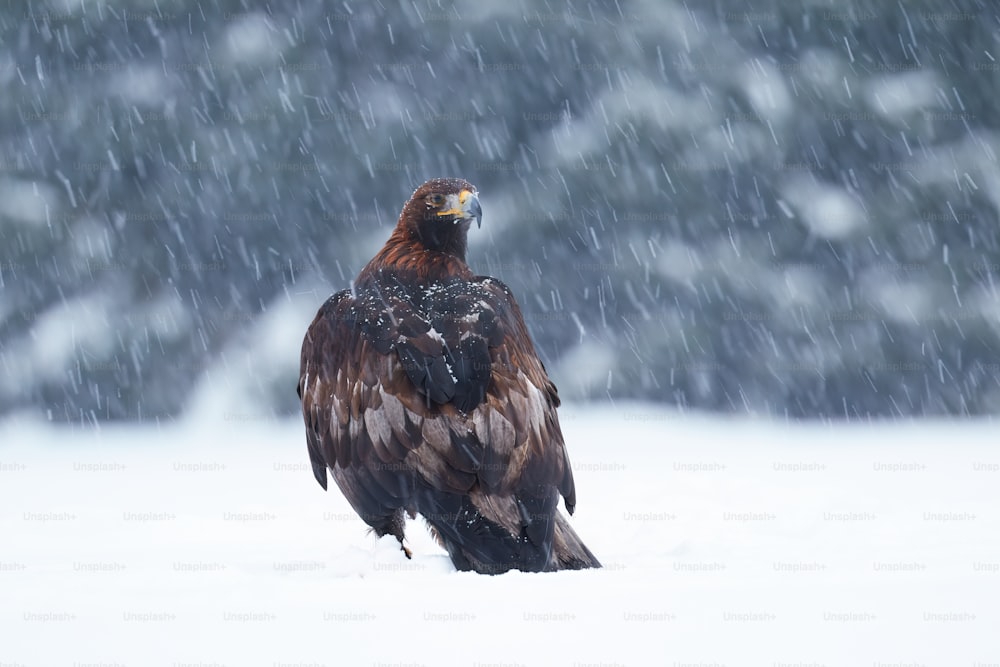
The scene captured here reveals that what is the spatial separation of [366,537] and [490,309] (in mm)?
1094

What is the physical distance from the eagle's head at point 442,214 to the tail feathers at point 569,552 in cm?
148

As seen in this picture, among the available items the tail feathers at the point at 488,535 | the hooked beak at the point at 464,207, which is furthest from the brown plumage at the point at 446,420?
the hooked beak at the point at 464,207

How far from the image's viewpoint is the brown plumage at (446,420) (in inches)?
145

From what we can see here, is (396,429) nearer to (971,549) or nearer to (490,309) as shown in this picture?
(490,309)

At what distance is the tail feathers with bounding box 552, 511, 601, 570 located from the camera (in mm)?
3885

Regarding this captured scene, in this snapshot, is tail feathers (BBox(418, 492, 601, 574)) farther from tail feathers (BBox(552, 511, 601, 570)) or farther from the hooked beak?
the hooked beak

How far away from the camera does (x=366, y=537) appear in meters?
4.24

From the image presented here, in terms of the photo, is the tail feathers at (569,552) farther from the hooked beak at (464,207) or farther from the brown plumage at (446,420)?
the hooked beak at (464,207)

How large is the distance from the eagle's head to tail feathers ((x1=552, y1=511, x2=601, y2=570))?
58.2 inches

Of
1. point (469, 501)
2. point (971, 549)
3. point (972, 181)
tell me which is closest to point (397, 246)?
point (469, 501)

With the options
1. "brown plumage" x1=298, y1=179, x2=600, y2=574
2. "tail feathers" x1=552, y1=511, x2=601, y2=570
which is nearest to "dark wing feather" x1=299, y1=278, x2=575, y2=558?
"brown plumage" x1=298, y1=179, x2=600, y2=574

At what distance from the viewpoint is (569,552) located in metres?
3.93

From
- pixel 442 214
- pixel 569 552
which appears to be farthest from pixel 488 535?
pixel 442 214

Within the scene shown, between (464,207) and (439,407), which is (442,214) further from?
(439,407)
